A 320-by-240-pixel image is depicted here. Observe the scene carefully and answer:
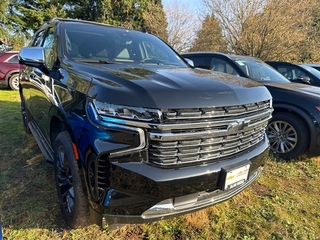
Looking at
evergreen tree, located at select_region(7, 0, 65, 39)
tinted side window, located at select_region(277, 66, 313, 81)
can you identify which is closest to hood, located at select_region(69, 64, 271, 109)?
tinted side window, located at select_region(277, 66, 313, 81)

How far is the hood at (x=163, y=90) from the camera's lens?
5.54 feet

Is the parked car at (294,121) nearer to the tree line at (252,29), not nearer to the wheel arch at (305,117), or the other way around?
the wheel arch at (305,117)

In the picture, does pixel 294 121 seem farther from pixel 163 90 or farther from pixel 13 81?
pixel 13 81

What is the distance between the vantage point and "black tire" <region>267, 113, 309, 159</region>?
3930 millimetres

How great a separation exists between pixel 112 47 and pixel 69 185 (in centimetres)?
165

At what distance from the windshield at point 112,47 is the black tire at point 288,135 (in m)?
1.95

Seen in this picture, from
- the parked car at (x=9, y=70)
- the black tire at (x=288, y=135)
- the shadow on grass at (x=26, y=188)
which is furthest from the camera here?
the parked car at (x=9, y=70)

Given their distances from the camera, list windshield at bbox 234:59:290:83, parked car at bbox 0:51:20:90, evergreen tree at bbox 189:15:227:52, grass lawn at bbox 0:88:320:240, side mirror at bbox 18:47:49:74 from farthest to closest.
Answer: evergreen tree at bbox 189:15:227:52 → parked car at bbox 0:51:20:90 → windshield at bbox 234:59:290:83 → side mirror at bbox 18:47:49:74 → grass lawn at bbox 0:88:320:240

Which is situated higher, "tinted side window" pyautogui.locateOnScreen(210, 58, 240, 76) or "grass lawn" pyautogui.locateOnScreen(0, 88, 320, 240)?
"tinted side window" pyautogui.locateOnScreen(210, 58, 240, 76)

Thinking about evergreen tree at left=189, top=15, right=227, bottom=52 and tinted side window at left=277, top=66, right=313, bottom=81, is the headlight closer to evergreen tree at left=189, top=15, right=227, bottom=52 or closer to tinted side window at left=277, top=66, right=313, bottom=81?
tinted side window at left=277, top=66, right=313, bottom=81

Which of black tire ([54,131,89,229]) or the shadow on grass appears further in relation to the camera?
the shadow on grass

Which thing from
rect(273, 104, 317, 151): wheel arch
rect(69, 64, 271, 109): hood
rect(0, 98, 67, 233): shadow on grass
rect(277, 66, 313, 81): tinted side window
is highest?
rect(69, 64, 271, 109): hood

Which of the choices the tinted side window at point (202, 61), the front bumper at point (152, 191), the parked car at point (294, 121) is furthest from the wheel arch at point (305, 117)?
the front bumper at point (152, 191)

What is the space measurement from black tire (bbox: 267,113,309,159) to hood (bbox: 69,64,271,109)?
218 cm
